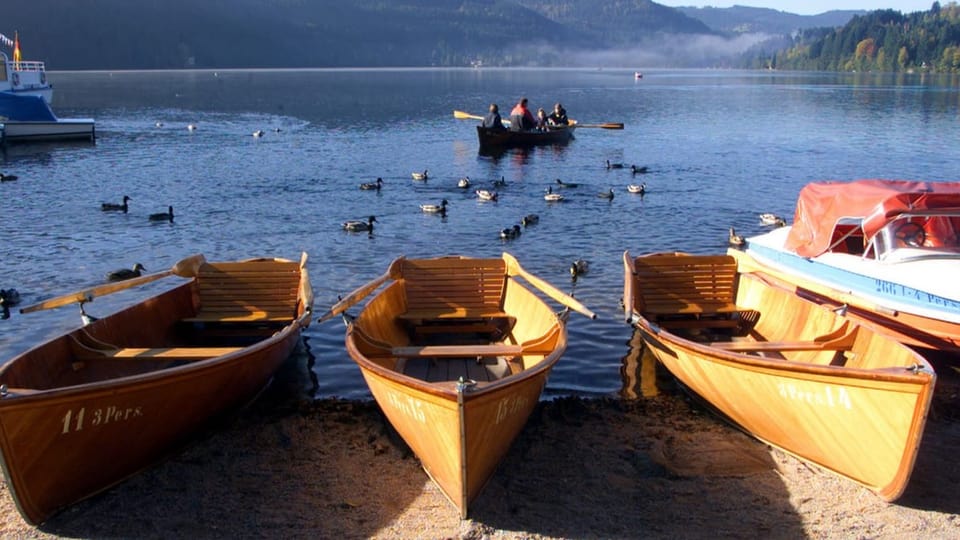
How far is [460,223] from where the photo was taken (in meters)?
27.1

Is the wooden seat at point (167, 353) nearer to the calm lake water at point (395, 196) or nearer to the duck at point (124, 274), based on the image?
the calm lake water at point (395, 196)

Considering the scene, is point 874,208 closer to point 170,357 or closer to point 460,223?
point 170,357

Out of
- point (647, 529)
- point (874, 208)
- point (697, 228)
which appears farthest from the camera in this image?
point (697, 228)

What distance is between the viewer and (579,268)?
20.2 meters

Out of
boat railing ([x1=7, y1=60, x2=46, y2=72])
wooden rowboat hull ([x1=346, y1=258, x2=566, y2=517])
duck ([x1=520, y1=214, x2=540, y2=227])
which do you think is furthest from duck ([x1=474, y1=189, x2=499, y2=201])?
boat railing ([x1=7, y1=60, x2=46, y2=72])

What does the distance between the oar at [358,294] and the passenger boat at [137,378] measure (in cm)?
63

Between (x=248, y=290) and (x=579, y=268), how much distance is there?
29.2 feet

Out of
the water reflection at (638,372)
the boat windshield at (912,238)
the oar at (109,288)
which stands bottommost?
the water reflection at (638,372)

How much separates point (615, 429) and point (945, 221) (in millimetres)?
7892

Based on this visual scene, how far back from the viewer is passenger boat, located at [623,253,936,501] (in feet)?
29.4

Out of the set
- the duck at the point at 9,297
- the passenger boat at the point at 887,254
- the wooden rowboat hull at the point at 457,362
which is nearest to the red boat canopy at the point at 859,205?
the passenger boat at the point at 887,254

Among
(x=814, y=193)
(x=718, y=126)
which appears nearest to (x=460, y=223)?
(x=814, y=193)

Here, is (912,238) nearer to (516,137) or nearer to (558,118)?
(516,137)

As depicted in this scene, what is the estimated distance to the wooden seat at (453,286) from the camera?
14.5 metres
